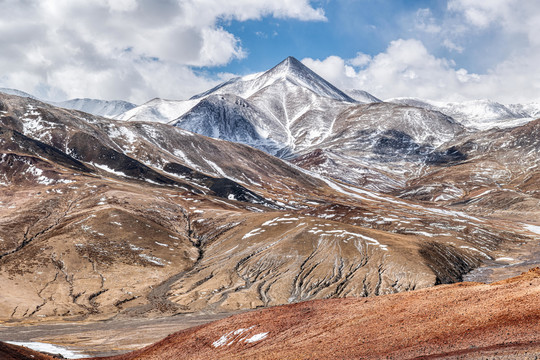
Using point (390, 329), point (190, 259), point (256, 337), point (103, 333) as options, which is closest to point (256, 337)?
Answer: point (256, 337)

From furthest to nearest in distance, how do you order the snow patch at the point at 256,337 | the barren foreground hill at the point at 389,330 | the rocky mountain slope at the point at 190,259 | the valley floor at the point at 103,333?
1. the rocky mountain slope at the point at 190,259
2. the valley floor at the point at 103,333
3. the snow patch at the point at 256,337
4. the barren foreground hill at the point at 389,330

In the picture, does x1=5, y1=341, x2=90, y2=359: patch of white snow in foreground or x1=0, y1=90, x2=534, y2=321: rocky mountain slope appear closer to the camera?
x1=5, y1=341, x2=90, y2=359: patch of white snow in foreground

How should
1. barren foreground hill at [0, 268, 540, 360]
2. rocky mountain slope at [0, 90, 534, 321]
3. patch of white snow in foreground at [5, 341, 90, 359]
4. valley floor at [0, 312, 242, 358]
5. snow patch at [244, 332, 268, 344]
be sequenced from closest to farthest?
barren foreground hill at [0, 268, 540, 360] → snow patch at [244, 332, 268, 344] → patch of white snow in foreground at [5, 341, 90, 359] → valley floor at [0, 312, 242, 358] → rocky mountain slope at [0, 90, 534, 321]

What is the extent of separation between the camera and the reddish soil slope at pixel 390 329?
27172mm

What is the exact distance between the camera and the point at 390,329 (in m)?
34.1

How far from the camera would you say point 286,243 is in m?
140

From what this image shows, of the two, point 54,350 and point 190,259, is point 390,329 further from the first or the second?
point 190,259

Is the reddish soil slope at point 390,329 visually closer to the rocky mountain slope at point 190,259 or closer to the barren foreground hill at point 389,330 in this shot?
the barren foreground hill at point 389,330

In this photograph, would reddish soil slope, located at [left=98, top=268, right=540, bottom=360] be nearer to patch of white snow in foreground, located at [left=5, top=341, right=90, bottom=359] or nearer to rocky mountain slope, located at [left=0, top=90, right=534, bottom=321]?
patch of white snow in foreground, located at [left=5, top=341, right=90, bottom=359]

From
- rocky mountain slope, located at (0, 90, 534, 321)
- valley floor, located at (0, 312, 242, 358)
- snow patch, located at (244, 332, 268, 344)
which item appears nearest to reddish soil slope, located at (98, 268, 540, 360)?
snow patch, located at (244, 332, 268, 344)

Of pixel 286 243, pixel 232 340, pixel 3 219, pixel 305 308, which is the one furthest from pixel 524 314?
pixel 3 219

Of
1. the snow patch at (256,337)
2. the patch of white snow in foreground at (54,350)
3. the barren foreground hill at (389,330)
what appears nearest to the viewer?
the barren foreground hill at (389,330)

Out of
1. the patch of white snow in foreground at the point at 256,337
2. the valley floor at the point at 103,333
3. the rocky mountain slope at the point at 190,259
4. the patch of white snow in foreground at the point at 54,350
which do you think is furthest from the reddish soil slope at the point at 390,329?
the rocky mountain slope at the point at 190,259

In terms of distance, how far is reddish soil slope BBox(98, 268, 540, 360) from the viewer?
89.1ft
